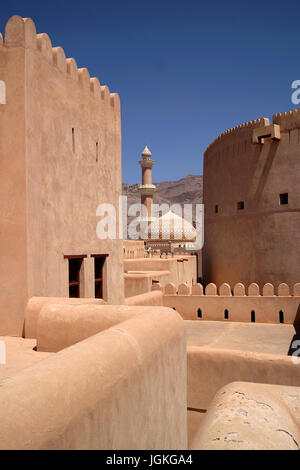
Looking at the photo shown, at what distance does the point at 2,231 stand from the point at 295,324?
28.2 feet

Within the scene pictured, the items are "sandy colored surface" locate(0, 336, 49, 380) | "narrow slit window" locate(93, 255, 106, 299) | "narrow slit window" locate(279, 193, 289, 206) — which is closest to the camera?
"sandy colored surface" locate(0, 336, 49, 380)

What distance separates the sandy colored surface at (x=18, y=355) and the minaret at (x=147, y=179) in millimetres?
27627

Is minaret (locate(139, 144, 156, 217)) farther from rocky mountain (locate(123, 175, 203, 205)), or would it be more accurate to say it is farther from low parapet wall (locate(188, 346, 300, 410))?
rocky mountain (locate(123, 175, 203, 205))

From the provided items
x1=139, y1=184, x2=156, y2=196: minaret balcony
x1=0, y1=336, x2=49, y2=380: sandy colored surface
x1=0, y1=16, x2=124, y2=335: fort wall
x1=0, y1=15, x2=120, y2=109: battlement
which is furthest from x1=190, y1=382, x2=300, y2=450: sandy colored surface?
x1=139, y1=184, x2=156, y2=196: minaret balcony

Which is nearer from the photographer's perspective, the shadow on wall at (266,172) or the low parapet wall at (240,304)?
the low parapet wall at (240,304)

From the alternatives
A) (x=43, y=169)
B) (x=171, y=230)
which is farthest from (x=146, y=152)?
(x=43, y=169)

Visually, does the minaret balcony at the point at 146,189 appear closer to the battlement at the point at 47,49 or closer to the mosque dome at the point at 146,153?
the mosque dome at the point at 146,153

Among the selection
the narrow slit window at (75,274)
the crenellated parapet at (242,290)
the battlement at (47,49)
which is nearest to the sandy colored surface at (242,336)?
the crenellated parapet at (242,290)

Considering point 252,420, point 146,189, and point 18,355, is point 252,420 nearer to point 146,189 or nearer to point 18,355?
point 18,355

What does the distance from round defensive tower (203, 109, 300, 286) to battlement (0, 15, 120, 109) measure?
9.49 metres

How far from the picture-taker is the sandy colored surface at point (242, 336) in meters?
9.00

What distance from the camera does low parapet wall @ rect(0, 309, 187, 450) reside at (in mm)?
2064

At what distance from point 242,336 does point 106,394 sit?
7972 millimetres
